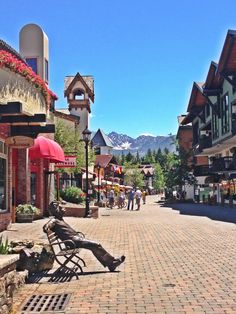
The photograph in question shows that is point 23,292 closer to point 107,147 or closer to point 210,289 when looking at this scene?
point 210,289

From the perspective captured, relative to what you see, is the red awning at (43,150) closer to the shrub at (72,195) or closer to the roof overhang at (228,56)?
the shrub at (72,195)

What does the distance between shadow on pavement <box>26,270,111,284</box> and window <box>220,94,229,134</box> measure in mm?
31417

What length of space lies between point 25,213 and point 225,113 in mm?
25604

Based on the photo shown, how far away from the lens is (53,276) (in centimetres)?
945

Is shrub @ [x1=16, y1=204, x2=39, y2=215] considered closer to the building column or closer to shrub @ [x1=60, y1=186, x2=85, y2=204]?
the building column

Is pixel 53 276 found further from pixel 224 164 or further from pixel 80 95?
pixel 80 95

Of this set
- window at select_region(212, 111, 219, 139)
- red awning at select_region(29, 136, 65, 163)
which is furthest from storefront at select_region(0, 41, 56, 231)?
window at select_region(212, 111, 219, 139)

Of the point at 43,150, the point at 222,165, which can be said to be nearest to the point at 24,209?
the point at 43,150

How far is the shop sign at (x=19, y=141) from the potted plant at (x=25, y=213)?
3161 millimetres

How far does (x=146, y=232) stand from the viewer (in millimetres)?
17875

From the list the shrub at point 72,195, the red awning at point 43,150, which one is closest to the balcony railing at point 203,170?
the shrub at point 72,195

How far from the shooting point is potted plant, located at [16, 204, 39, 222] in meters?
19.1

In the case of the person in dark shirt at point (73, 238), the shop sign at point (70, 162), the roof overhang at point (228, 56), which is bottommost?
the person in dark shirt at point (73, 238)

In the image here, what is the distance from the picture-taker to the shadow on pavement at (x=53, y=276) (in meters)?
9.14
